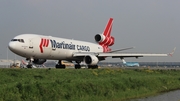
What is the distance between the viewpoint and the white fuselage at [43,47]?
3309 cm

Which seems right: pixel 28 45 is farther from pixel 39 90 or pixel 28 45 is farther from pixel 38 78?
pixel 39 90

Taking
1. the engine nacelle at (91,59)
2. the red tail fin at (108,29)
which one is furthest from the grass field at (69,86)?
the red tail fin at (108,29)

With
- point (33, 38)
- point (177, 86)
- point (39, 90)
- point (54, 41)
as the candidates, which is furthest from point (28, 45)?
point (177, 86)

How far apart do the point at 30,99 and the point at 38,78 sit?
6.11m

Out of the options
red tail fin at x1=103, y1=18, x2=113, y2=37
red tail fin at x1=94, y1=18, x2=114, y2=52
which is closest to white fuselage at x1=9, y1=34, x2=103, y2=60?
red tail fin at x1=94, y1=18, x2=114, y2=52

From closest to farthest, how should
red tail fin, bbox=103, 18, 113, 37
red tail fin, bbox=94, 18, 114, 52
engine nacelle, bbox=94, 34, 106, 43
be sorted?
1. engine nacelle, bbox=94, 34, 106, 43
2. red tail fin, bbox=94, 18, 114, 52
3. red tail fin, bbox=103, 18, 113, 37

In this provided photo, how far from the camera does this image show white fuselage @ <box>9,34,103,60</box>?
33.1 m

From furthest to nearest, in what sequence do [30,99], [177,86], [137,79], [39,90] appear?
[177,86] → [137,79] → [39,90] → [30,99]

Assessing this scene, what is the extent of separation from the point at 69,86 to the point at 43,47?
14882 millimetres

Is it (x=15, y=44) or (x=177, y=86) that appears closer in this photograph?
(x=15, y=44)

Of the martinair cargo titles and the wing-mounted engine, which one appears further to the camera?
the wing-mounted engine

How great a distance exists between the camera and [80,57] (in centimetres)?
4250

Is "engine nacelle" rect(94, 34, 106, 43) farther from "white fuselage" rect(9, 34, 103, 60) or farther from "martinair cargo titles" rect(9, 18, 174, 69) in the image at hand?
"white fuselage" rect(9, 34, 103, 60)

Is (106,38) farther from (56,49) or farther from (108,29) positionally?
(56,49)
